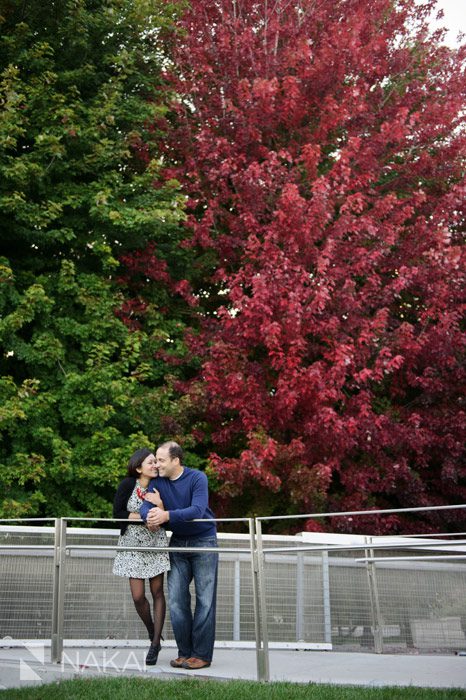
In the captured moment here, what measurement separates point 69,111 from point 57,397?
14.0 ft

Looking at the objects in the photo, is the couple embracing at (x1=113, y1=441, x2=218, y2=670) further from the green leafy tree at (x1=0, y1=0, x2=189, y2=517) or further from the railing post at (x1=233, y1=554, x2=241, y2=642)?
the green leafy tree at (x1=0, y1=0, x2=189, y2=517)

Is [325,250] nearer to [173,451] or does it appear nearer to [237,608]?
[237,608]

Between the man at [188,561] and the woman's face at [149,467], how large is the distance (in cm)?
24

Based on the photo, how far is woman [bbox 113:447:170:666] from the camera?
750cm

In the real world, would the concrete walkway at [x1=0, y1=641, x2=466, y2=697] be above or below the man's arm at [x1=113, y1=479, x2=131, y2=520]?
below

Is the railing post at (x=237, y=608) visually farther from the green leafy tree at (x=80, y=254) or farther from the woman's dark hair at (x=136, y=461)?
the green leafy tree at (x=80, y=254)

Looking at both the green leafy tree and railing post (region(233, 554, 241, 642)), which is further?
the green leafy tree

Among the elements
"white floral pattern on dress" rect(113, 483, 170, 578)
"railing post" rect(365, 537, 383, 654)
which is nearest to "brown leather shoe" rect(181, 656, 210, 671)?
"white floral pattern on dress" rect(113, 483, 170, 578)

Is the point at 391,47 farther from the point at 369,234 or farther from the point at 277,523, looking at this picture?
the point at 277,523

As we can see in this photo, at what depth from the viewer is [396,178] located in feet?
50.4

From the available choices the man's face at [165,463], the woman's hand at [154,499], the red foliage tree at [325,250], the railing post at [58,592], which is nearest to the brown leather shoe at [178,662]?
the railing post at [58,592]

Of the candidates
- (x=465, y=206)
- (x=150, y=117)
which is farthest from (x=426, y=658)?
(x=150, y=117)

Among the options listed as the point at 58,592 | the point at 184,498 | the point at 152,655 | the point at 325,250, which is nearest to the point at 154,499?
the point at 184,498

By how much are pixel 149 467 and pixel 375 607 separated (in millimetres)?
3146
